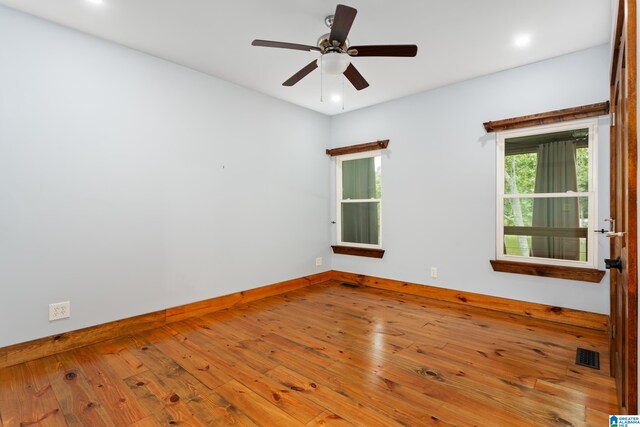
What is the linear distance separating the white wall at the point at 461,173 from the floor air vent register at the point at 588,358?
711 mm

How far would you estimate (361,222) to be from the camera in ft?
16.3

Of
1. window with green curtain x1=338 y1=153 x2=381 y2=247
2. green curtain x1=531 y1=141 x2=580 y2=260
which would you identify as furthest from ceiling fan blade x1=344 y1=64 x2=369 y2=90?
green curtain x1=531 y1=141 x2=580 y2=260

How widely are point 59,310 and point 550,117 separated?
16.3ft

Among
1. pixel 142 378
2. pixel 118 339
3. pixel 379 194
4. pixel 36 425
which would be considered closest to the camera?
pixel 36 425

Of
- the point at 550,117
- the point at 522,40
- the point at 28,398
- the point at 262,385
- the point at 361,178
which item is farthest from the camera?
the point at 361,178

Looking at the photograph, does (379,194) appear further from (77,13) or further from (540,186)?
(77,13)

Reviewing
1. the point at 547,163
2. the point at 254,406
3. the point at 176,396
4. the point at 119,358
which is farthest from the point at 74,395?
the point at 547,163

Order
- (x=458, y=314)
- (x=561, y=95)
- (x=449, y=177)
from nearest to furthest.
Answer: (x=561, y=95)
(x=458, y=314)
(x=449, y=177)

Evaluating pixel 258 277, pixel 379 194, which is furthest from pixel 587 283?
pixel 258 277

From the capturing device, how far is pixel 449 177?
13.0 ft

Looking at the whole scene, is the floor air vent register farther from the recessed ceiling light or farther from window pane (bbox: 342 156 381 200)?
window pane (bbox: 342 156 381 200)

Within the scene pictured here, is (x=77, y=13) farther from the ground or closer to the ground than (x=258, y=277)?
farther from the ground

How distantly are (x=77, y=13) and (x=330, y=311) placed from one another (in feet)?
11.9

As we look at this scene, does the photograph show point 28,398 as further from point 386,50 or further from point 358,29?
point 358,29
